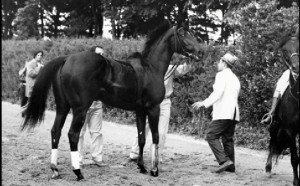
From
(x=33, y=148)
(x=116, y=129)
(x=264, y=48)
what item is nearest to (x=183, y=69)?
(x=264, y=48)

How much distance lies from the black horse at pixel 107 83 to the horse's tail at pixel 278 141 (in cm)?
172

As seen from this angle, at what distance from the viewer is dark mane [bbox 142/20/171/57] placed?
668 centimetres

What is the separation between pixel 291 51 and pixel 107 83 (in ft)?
8.33

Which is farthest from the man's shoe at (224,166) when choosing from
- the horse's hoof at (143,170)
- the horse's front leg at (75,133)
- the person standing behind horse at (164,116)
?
the horse's front leg at (75,133)

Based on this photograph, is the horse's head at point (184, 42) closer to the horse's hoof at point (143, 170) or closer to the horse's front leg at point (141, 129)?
the horse's front leg at point (141, 129)

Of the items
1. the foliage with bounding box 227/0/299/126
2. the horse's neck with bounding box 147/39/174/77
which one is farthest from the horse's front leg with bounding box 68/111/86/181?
the foliage with bounding box 227/0/299/126

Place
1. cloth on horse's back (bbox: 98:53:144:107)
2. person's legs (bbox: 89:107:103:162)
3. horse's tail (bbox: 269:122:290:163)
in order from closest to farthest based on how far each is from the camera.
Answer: cloth on horse's back (bbox: 98:53:144:107), horse's tail (bbox: 269:122:290:163), person's legs (bbox: 89:107:103:162)

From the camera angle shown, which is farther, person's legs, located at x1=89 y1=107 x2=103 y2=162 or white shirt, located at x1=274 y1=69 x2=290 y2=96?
person's legs, located at x1=89 y1=107 x2=103 y2=162

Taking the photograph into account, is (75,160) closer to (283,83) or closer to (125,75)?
(125,75)

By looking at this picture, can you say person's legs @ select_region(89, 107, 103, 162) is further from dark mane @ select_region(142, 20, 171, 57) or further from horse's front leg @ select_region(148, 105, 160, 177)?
dark mane @ select_region(142, 20, 171, 57)

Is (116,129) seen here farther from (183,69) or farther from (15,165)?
(15,165)

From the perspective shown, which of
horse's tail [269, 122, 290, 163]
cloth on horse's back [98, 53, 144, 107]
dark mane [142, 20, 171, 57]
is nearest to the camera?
cloth on horse's back [98, 53, 144, 107]

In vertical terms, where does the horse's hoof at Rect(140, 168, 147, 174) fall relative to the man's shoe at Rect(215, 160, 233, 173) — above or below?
below

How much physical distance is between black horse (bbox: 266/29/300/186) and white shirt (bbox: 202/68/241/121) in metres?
0.72
